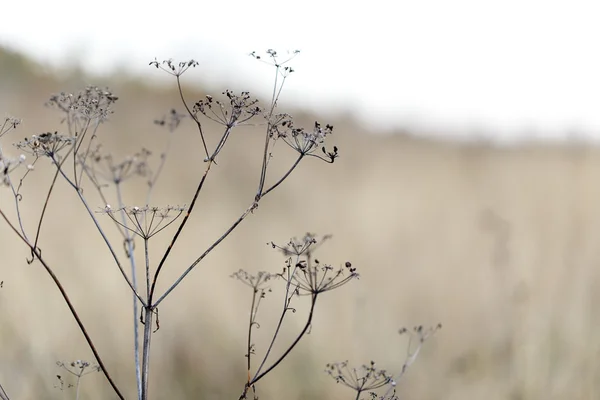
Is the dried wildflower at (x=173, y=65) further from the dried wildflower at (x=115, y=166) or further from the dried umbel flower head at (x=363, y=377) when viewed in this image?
the dried umbel flower head at (x=363, y=377)

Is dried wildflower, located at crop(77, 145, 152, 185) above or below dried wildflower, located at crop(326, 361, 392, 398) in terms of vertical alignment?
A: above

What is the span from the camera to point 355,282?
2.91 meters

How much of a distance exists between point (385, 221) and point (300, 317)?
1435 mm

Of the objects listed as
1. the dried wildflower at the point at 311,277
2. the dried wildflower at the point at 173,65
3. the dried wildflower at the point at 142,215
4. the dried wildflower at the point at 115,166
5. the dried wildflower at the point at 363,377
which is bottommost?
the dried wildflower at the point at 363,377

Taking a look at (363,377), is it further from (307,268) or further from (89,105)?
(89,105)

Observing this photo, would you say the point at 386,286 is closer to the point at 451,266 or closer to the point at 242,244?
the point at 451,266

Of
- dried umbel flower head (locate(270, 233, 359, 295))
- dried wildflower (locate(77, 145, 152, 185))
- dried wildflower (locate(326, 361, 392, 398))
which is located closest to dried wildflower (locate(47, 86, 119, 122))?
dried wildflower (locate(77, 145, 152, 185))

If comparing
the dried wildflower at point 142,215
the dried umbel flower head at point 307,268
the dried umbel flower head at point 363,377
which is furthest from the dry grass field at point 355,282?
the dried umbel flower head at point 307,268

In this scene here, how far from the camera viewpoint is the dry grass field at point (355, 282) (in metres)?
2.36

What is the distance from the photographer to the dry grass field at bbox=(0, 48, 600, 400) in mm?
2357

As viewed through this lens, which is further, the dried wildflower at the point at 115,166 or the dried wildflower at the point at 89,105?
the dried wildflower at the point at 115,166

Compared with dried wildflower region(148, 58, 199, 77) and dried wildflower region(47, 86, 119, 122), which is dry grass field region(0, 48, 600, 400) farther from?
dried wildflower region(148, 58, 199, 77)

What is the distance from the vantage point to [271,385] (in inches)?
91.0

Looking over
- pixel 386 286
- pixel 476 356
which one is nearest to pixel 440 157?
pixel 386 286
